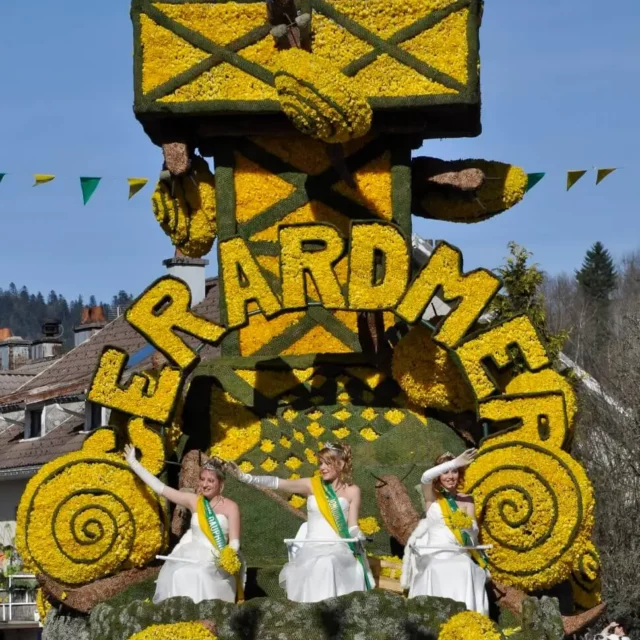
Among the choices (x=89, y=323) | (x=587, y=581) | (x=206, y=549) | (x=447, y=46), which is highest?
(x=89, y=323)

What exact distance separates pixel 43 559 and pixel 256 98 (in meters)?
5.27

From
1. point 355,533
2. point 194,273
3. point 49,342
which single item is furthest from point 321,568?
point 49,342

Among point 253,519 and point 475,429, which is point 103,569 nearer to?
point 253,519

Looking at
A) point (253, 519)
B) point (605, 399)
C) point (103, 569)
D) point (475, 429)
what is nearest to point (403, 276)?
point (475, 429)

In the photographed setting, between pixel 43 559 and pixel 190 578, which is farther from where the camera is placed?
pixel 43 559

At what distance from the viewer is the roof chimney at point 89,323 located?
149ft

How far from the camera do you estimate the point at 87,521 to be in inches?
652

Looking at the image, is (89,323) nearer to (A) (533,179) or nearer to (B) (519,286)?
(B) (519,286)

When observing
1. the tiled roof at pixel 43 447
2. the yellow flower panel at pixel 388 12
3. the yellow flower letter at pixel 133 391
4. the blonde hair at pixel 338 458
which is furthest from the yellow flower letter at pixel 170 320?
the tiled roof at pixel 43 447

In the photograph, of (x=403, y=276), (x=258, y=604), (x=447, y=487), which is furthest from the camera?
(x=403, y=276)

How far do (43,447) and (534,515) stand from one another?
19.7 metres

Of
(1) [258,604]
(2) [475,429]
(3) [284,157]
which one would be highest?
(3) [284,157]

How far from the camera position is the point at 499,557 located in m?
16.1

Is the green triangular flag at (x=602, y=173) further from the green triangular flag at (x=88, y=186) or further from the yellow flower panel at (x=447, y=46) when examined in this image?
the green triangular flag at (x=88, y=186)
